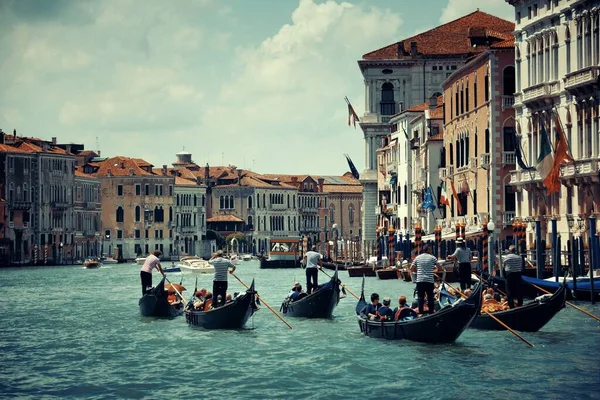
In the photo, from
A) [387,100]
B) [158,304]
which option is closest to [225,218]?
[387,100]

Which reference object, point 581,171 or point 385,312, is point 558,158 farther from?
point 385,312

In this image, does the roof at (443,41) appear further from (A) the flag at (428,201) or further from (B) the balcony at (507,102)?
(B) the balcony at (507,102)

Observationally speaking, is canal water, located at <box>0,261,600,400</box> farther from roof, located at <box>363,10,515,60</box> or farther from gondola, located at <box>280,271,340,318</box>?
roof, located at <box>363,10,515,60</box>

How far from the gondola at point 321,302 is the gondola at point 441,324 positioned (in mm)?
5194

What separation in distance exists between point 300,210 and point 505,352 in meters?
112

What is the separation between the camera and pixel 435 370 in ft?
66.1

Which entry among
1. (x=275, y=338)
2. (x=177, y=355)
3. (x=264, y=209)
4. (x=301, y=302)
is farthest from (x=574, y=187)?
(x=264, y=209)

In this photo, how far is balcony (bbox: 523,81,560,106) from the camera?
3859 cm

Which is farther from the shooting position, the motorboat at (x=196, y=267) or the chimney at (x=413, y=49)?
the motorboat at (x=196, y=267)

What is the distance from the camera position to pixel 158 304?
30250 millimetres

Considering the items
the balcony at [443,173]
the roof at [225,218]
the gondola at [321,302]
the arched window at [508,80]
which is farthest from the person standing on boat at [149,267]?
the roof at [225,218]

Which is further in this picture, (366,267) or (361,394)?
(366,267)

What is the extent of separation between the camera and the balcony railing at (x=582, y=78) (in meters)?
35.3

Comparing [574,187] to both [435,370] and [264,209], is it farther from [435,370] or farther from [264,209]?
[264,209]
